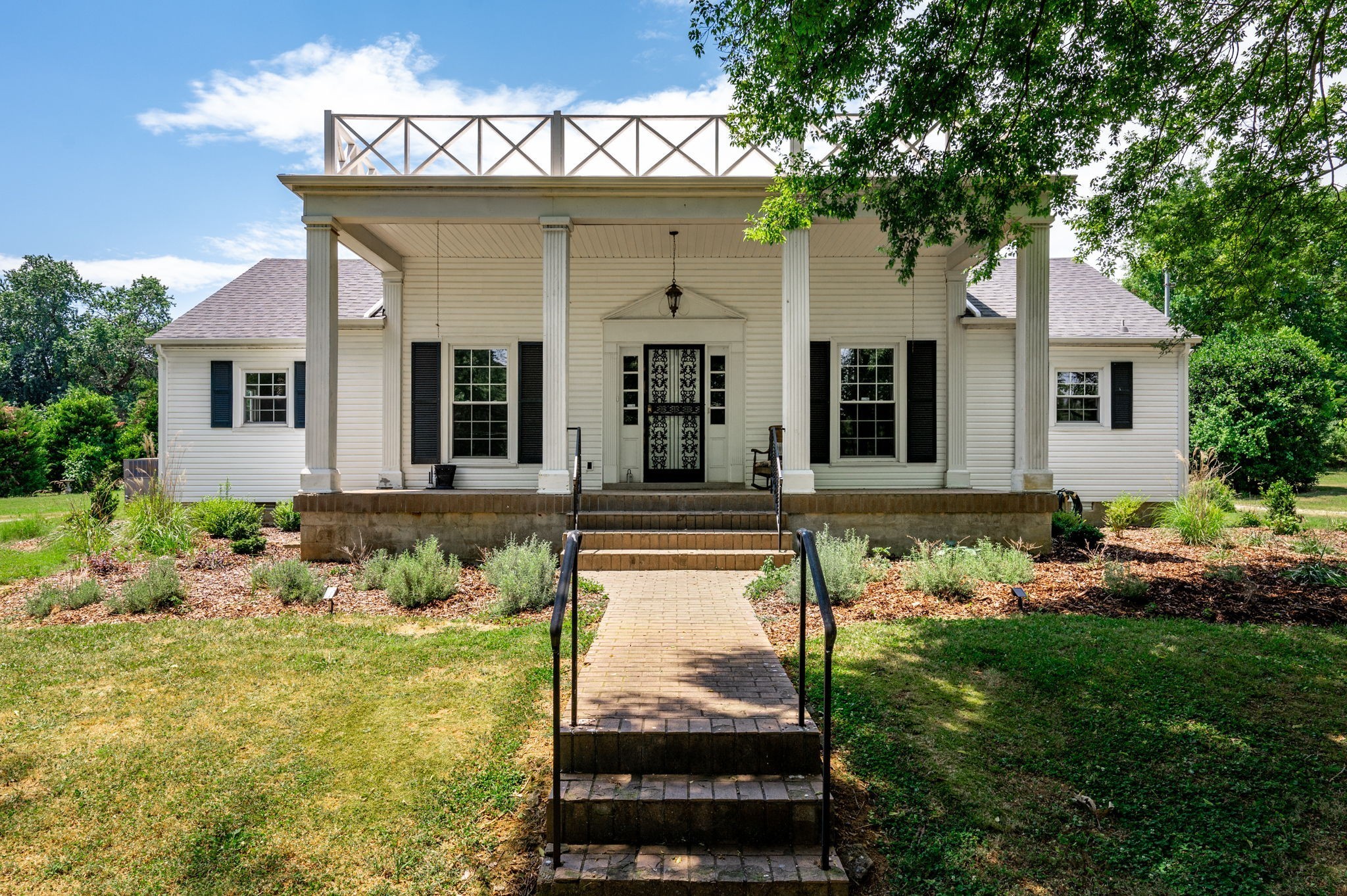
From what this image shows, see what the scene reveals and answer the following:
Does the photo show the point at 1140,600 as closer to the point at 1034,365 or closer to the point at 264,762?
the point at 1034,365

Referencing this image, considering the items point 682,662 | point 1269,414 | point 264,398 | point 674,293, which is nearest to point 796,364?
point 674,293

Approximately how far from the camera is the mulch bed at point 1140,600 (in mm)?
6449

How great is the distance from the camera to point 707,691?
4.25 m

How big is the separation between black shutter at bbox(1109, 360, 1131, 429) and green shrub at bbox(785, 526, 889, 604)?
7158 millimetres

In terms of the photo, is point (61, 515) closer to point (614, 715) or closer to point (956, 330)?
point (614, 715)

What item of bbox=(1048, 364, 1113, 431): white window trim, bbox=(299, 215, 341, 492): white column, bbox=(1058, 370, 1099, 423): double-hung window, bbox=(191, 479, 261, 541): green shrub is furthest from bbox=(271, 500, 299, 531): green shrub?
bbox=(1058, 370, 1099, 423): double-hung window

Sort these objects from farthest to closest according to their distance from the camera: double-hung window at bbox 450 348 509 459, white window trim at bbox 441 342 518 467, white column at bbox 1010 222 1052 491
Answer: double-hung window at bbox 450 348 509 459, white window trim at bbox 441 342 518 467, white column at bbox 1010 222 1052 491

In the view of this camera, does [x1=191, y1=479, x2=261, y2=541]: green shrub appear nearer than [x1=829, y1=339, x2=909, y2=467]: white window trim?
Yes

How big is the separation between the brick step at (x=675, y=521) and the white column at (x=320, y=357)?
337 centimetres

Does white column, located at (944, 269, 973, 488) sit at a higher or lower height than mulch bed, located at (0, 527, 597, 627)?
higher

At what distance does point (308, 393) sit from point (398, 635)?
15.1ft

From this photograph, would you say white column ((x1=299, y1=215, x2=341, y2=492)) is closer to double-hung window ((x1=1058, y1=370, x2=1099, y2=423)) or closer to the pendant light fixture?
the pendant light fixture

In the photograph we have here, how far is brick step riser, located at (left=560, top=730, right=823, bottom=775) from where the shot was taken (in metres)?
3.57

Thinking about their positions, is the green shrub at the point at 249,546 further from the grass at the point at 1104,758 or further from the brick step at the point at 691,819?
the brick step at the point at 691,819
